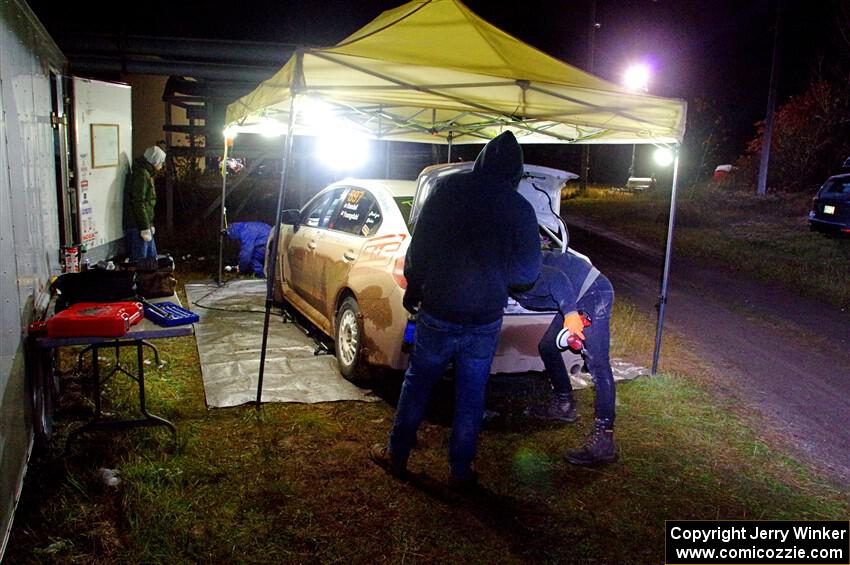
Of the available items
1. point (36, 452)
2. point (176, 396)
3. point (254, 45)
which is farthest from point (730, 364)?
point (254, 45)

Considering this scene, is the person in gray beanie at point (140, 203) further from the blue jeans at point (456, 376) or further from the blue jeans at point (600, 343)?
the blue jeans at point (600, 343)

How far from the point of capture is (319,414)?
5.13 metres

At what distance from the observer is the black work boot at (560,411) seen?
208 inches

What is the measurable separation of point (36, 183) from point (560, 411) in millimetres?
3991

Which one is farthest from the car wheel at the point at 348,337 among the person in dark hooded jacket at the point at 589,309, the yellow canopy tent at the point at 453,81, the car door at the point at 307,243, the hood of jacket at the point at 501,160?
the hood of jacket at the point at 501,160

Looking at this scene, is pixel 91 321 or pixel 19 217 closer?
pixel 19 217

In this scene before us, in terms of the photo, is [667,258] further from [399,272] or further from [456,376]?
[456,376]

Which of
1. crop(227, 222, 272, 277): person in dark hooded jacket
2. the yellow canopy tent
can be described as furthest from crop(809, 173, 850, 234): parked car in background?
crop(227, 222, 272, 277): person in dark hooded jacket

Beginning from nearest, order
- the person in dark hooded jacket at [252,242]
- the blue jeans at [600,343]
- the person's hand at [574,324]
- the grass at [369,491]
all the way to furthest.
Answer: the grass at [369,491] → the person's hand at [574,324] → the blue jeans at [600,343] → the person in dark hooded jacket at [252,242]

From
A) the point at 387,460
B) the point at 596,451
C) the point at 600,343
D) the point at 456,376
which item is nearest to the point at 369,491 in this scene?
the point at 387,460

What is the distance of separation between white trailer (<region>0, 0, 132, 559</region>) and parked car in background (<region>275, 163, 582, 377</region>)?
2.07 metres

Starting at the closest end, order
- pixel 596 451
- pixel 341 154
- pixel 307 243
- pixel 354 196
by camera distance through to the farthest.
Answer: pixel 596 451 < pixel 354 196 < pixel 307 243 < pixel 341 154

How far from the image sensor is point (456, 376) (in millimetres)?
4023

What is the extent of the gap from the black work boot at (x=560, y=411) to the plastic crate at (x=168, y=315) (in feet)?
8.85
